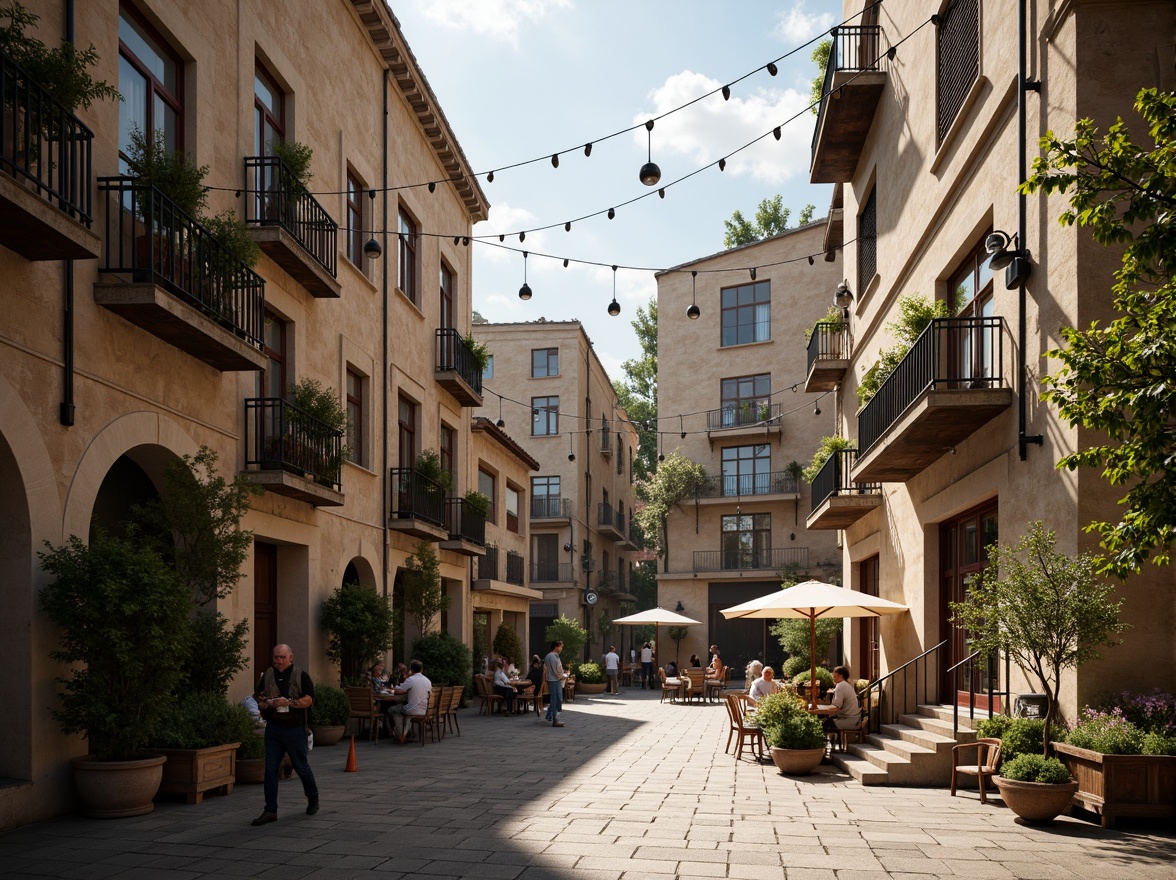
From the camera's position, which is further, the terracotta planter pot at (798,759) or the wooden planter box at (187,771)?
the terracotta planter pot at (798,759)

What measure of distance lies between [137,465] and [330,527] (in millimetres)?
5190

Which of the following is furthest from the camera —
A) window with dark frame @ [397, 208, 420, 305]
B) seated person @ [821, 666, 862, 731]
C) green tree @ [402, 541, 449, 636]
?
window with dark frame @ [397, 208, 420, 305]

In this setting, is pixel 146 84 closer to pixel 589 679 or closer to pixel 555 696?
pixel 555 696

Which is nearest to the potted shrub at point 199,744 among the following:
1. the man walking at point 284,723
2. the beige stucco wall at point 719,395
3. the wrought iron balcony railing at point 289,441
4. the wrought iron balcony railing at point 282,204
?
the man walking at point 284,723

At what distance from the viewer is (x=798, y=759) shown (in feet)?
44.7

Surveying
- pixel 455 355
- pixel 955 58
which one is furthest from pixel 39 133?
pixel 455 355

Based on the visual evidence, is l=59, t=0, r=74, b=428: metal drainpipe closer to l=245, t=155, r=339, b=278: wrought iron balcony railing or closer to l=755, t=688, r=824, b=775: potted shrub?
l=245, t=155, r=339, b=278: wrought iron balcony railing

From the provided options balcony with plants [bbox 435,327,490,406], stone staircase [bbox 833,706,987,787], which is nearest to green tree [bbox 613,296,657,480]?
balcony with plants [bbox 435,327,490,406]

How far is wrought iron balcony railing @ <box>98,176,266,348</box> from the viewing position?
35.7 feet

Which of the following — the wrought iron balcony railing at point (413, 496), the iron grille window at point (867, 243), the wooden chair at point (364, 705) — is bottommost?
the wooden chair at point (364, 705)

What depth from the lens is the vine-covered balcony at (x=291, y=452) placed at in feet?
47.6

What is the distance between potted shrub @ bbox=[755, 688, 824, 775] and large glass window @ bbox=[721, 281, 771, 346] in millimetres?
29779

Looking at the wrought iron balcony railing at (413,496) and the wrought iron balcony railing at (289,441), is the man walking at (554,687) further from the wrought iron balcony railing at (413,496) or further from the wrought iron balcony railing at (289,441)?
the wrought iron balcony railing at (289,441)

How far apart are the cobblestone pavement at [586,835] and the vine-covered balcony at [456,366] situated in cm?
1262
